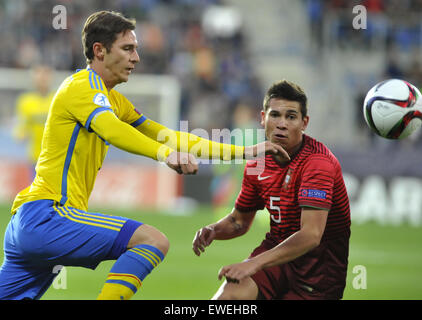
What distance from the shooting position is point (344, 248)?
16.7 ft

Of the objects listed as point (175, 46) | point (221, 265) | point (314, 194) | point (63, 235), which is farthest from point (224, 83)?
point (63, 235)

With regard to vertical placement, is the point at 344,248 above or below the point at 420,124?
below

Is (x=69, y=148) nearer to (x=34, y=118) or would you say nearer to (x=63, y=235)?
(x=63, y=235)

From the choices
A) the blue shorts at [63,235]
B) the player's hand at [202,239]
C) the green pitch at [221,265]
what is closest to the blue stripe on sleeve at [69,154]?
the blue shorts at [63,235]

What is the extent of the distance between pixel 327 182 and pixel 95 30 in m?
1.74

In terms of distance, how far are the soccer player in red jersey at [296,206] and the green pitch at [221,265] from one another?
2.51 meters

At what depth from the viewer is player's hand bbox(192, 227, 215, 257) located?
5070mm

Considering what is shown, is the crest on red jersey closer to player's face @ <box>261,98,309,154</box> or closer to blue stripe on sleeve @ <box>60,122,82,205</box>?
player's face @ <box>261,98,309,154</box>

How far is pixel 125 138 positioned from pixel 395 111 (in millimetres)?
2080

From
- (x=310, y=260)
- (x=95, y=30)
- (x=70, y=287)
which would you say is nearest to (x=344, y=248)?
(x=310, y=260)

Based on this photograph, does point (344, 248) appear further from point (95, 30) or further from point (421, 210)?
point (421, 210)

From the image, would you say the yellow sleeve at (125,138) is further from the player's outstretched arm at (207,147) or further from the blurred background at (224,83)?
the blurred background at (224,83)

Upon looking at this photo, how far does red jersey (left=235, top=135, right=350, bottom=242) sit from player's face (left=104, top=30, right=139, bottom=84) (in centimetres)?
110

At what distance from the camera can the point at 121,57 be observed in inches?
189
